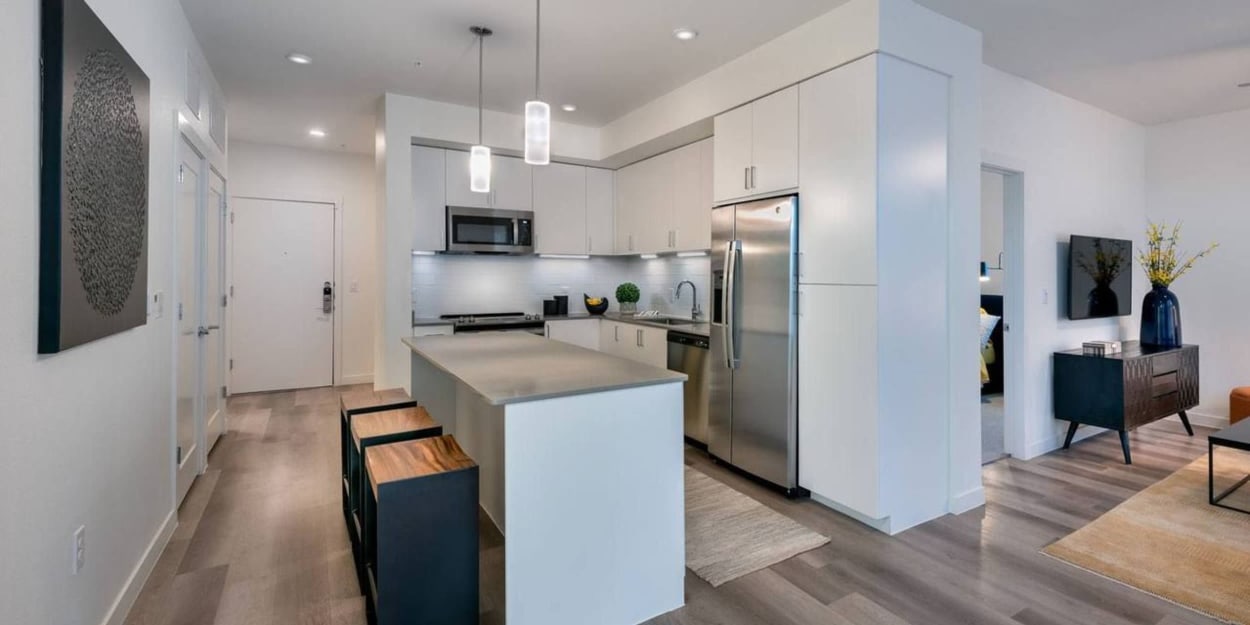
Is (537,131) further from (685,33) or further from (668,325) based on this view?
(668,325)

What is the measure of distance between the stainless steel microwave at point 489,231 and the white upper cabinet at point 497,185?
7 cm

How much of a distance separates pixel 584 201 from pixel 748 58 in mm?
2323

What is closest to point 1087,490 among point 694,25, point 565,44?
point 694,25

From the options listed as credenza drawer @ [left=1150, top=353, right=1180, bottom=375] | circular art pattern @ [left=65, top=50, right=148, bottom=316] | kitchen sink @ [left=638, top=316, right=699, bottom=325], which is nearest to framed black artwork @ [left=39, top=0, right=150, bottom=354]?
circular art pattern @ [left=65, top=50, right=148, bottom=316]

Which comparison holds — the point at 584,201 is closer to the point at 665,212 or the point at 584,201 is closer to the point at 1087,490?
the point at 665,212

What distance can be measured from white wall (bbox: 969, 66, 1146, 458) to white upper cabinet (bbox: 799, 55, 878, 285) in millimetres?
1456

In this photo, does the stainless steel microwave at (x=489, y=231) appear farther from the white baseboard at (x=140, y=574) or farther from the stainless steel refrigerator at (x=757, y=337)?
the white baseboard at (x=140, y=574)

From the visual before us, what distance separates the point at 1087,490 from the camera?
3424 millimetres

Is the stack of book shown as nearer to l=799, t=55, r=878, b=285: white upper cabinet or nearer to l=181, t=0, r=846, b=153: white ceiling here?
l=799, t=55, r=878, b=285: white upper cabinet

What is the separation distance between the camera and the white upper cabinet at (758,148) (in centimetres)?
320

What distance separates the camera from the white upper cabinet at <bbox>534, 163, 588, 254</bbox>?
5223 mm

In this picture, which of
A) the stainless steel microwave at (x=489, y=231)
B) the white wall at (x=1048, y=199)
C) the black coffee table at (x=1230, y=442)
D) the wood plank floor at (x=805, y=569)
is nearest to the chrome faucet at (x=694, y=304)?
the stainless steel microwave at (x=489, y=231)

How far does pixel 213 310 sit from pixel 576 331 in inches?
108

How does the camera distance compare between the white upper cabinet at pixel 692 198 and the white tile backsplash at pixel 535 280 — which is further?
the white tile backsplash at pixel 535 280
